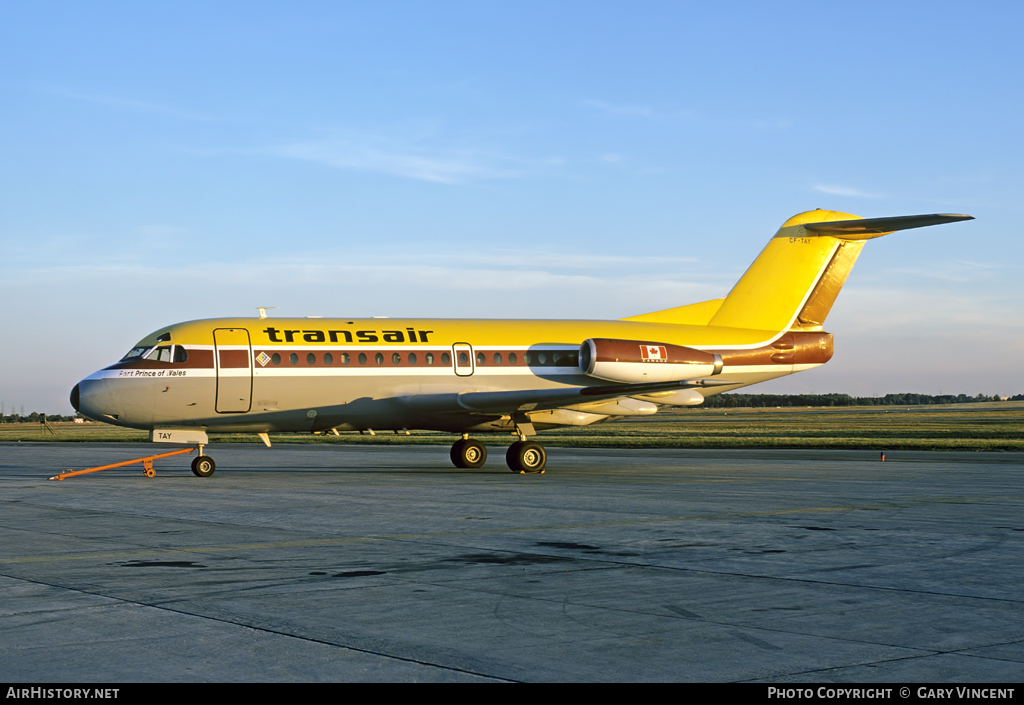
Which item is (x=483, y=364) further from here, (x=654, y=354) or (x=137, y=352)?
(x=137, y=352)

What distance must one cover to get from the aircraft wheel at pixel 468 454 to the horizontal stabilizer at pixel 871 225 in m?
12.3

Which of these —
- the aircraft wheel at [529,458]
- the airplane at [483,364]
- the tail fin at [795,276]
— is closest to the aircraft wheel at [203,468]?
the airplane at [483,364]

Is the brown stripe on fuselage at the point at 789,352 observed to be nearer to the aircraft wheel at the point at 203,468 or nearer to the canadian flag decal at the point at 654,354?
the canadian flag decal at the point at 654,354

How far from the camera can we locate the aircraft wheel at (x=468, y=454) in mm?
28250

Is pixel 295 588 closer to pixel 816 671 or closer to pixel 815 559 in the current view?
pixel 816 671

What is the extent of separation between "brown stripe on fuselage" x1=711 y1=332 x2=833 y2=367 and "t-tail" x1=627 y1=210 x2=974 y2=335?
347mm

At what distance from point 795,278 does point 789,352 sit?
2295 mm

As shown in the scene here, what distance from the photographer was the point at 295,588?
9.11 meters

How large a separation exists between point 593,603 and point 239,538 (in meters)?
6.20

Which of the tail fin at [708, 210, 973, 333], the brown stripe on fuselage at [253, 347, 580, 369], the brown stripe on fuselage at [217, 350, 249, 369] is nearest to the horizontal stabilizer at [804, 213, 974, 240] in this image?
the tail fin at [708, 210, 973, 333]

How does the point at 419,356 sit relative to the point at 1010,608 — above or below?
above

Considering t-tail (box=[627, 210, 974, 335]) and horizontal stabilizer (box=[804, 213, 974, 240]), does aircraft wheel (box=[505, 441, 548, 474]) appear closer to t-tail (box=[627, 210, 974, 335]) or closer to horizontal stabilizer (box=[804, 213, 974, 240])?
t-tail (box=[627, 210, 974, 335])

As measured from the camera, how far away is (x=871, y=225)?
29.0 meters
